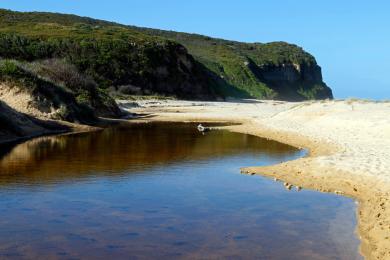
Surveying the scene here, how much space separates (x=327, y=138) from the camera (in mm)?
25281

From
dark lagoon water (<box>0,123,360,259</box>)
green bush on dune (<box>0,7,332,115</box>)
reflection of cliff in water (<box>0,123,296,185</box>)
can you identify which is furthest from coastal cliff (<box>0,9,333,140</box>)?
dark lagoon water (<box>0,123,360,259</box>)

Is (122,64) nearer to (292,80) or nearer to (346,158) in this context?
(292,80)

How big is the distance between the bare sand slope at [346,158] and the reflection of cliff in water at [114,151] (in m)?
2.18

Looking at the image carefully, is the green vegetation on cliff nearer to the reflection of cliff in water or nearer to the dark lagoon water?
the reflection of cliff in water

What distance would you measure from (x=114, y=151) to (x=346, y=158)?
29.4 ft

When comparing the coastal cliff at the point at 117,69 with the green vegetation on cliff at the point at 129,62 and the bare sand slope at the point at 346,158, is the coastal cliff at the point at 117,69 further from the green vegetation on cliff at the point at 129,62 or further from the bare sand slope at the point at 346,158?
the bare sand slope at the point at 346,158

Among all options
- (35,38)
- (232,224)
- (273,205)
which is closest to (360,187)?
(273,205)

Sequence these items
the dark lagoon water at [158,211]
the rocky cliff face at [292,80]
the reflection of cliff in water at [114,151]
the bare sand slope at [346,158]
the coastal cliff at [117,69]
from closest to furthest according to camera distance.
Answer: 1. the dark lagoon water at [158,211]
2. the bare sand slope at [346,158]
3. the reflection of cliff in water at [114,151]
4. the coastal cliff at [117,69]
5. the rocky cliff face at [292,80]

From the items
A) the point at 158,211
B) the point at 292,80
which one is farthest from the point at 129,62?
the point at 158,211

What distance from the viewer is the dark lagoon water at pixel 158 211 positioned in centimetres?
928

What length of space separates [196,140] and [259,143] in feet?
10.4

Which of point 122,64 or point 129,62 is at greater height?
point 129,62

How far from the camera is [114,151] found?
21.6 metres

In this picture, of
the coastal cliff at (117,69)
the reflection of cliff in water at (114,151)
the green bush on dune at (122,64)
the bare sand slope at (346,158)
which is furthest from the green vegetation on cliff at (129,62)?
the bare sand slope at (346,158)
